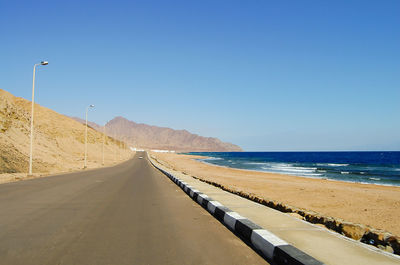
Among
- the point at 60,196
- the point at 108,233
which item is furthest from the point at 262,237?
the point at 60,196

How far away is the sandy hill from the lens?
3092 centimetres

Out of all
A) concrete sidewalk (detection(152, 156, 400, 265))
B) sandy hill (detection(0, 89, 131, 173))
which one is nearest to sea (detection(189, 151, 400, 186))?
sandy hill (detection(0, 89, 131, 173))

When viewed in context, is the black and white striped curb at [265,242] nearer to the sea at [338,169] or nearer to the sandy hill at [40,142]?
the sandy hill at [40,142]

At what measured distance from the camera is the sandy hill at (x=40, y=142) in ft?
101

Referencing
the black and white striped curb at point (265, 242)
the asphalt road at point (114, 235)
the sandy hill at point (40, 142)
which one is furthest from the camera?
the sandy hill at point (40, 142)

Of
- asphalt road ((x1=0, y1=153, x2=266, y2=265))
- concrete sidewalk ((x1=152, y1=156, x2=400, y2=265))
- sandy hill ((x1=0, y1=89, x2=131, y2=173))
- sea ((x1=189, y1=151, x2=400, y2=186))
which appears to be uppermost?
sandy hill ((x1=0, y1=89, x2=131, y2=173))

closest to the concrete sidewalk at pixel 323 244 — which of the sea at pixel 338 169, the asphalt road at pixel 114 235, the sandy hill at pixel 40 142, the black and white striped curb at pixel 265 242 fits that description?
the black and white striped curb at pixel 265 242

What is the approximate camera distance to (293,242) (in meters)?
5.09

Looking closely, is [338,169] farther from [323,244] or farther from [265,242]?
[265,242]

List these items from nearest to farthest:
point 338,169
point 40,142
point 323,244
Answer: point 323,244 < point 40,142 < point 338,169

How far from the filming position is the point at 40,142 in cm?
5291

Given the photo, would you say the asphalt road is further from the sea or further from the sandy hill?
the sea

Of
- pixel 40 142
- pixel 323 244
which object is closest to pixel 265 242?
pixel 323 244

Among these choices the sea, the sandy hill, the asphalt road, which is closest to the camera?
the asphalt road
